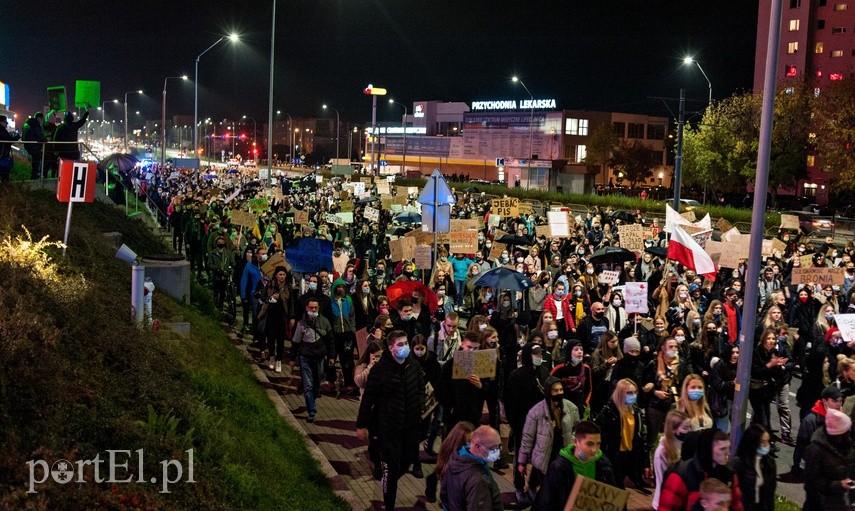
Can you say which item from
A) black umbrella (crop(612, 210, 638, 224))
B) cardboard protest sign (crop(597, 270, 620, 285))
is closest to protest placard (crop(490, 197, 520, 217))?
black umbrella (crop(612, 210, 638, 224))

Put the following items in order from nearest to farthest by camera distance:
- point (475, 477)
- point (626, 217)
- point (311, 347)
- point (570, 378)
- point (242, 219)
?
point (475, 477), point (570, 378), point (311, 347), point (242, 219), point (626, 217)

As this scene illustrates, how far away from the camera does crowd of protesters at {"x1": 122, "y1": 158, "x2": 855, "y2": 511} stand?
6.59 meters

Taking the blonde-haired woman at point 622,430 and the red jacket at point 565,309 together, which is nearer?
the blonde-haired woman at point 622,430

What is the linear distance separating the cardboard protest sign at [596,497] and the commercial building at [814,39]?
80.2m

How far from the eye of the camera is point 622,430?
28.2ft

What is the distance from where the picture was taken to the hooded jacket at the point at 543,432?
813 centimetres

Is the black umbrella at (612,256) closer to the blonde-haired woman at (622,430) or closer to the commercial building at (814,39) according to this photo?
the blonde-haired woman at (622,430)

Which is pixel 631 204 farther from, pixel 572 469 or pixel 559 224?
pixel 572 469

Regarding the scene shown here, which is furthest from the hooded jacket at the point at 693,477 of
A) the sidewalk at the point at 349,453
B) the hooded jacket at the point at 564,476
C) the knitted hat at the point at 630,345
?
the knitted hat at the point at 630,345

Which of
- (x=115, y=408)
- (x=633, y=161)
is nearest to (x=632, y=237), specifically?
(x=115, y=408)

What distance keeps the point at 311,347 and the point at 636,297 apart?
459 cm

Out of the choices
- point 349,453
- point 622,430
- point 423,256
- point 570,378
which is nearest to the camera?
point 622,430

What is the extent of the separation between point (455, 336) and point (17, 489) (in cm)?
632

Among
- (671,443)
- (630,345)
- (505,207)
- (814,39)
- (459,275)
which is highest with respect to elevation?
(814,39)
